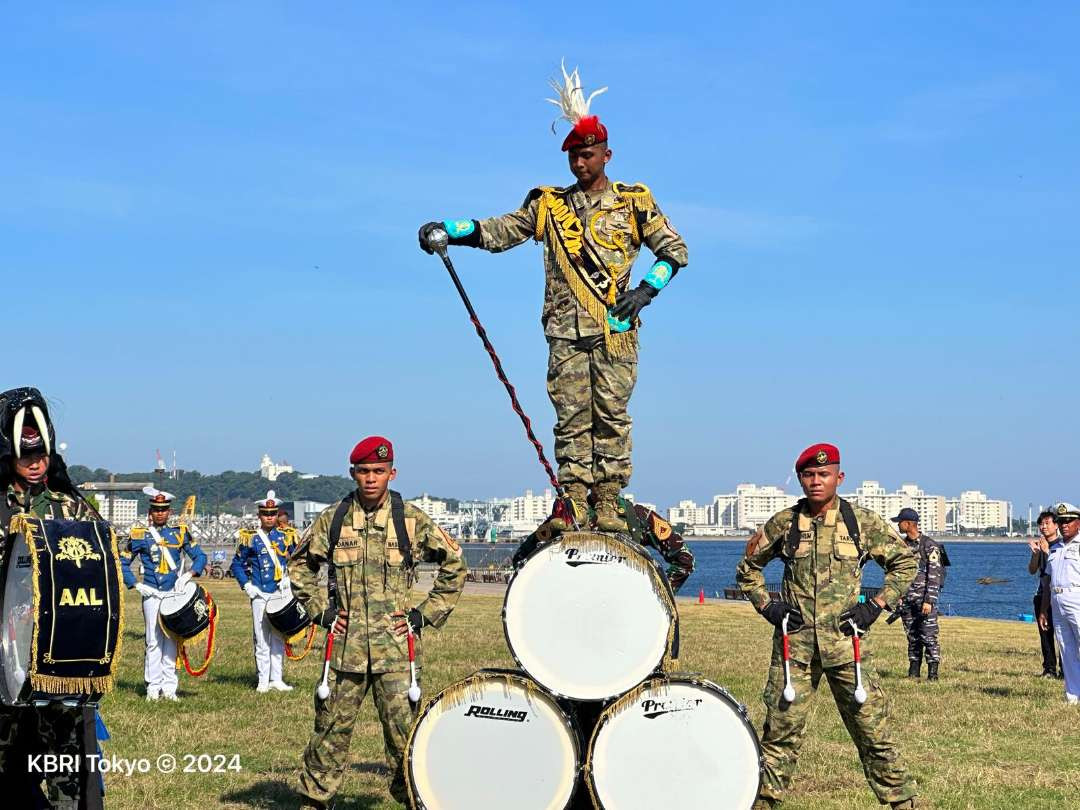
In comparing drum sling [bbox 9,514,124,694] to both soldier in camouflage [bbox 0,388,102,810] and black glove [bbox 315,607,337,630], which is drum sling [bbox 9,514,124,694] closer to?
soldier in camouflage [bbox 0,388,102,810]

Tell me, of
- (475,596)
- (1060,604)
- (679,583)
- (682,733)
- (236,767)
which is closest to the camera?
(682,733)

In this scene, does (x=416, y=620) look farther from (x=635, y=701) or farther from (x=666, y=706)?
(x=666, y=706)

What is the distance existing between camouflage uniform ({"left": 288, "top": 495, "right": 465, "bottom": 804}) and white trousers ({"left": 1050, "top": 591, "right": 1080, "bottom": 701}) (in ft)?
30.0

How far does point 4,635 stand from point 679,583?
3988mm

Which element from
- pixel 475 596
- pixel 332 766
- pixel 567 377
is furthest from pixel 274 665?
pixel 475 596

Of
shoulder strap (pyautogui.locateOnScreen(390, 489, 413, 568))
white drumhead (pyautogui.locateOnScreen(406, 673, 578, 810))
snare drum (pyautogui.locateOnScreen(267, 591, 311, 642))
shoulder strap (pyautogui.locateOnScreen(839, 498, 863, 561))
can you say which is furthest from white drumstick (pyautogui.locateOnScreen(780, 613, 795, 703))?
snare drum (pyautogui.locateOnScreen(267, 591, 311, 642))

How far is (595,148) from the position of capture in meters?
8.60

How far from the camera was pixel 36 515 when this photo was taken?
6.83 meters

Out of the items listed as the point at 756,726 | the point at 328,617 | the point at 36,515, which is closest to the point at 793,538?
the point at 328,617

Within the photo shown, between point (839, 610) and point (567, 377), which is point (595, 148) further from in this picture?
point (839, 610)

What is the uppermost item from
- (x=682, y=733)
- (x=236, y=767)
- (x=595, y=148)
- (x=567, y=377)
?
(x=595, y=148)

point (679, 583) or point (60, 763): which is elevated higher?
point (679, 583)

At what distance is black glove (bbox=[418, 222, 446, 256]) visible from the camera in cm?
860

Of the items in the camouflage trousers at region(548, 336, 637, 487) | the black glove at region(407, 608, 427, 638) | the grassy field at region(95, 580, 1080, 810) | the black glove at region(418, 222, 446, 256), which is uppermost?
the black glove at region(418, 222, 446, 256)
